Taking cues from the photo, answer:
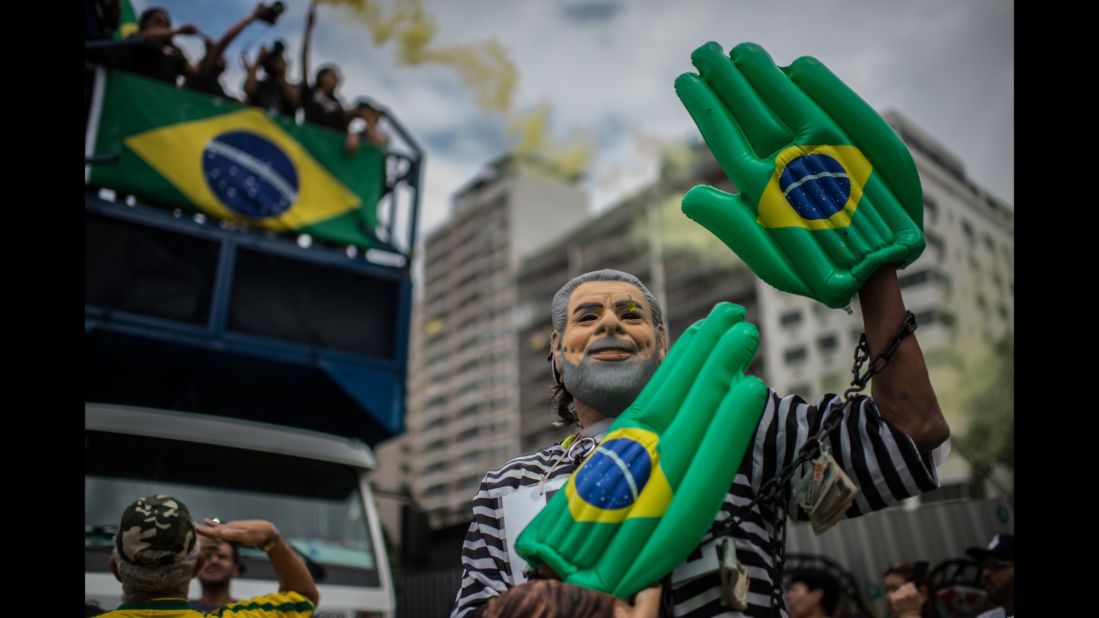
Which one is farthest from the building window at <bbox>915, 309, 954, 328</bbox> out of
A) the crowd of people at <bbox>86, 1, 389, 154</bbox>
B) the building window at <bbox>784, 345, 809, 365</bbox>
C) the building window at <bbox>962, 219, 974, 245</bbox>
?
the crowd of people at <bbox>86, 1, 389, 154</bbox>

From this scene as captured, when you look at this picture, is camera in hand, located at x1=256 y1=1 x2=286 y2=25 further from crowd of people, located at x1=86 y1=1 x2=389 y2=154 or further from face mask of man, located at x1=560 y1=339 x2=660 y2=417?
face mask of man, located at x1=560 y1=339 x2=660 y2=417

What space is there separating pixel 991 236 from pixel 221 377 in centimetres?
2997

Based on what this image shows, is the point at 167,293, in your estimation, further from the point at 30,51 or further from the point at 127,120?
the point at 30,51

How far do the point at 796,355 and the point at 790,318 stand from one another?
7.53ft

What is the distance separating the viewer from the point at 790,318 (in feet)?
175

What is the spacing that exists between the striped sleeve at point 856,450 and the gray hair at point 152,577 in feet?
6.48

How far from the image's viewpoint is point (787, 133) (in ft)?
7.12

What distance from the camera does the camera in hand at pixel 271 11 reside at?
7434 millimetres

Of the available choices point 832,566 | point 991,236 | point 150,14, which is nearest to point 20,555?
point 150,14

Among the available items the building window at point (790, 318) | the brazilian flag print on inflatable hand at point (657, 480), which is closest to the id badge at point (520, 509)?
the brazilian flag print on inflatable hand at point (657, 480)

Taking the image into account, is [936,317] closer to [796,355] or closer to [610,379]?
[796,355]

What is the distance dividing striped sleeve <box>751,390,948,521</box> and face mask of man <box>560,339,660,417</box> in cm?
32

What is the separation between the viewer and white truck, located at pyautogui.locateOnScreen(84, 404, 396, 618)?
4.89m

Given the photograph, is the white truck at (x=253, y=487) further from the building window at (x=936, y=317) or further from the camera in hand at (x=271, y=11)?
the building window at (x=936, y=317)
